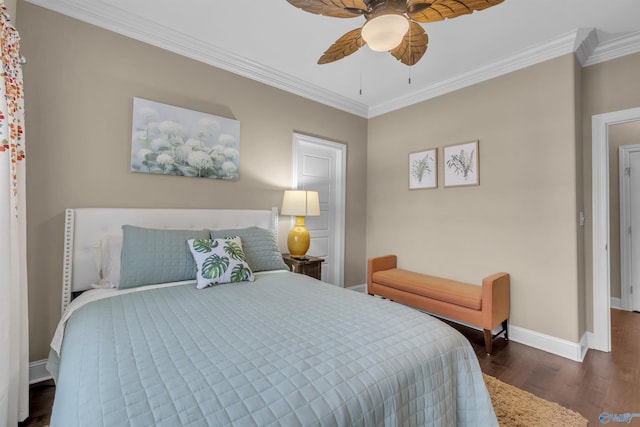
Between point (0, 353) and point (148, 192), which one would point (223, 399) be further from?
point (148, 192)

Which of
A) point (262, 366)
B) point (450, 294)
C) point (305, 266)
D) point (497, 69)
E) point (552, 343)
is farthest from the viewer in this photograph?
point (305, 266)

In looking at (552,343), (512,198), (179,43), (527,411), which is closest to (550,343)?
(552,343)

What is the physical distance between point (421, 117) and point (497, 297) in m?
2.21

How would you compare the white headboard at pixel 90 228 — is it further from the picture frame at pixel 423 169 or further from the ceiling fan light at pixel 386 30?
the picture frame at pixel 423 169

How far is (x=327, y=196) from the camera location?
152 inches

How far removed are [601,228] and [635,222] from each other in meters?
1.75

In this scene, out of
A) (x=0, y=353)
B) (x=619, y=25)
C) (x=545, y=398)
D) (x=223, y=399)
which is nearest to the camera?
(x=223, y=399)

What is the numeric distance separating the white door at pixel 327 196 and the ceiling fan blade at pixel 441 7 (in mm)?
2131

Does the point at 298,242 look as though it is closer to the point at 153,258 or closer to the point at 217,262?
the point at 217,262

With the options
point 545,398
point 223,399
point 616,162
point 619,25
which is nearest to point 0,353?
point 223,399

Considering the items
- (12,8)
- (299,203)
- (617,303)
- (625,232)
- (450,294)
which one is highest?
(12,8)

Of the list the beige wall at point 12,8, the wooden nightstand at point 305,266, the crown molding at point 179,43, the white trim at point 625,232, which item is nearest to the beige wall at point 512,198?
the wooden nightstand at point 305,266

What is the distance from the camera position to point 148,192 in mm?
2422

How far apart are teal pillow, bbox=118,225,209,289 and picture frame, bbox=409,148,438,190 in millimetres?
2671
